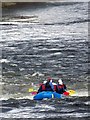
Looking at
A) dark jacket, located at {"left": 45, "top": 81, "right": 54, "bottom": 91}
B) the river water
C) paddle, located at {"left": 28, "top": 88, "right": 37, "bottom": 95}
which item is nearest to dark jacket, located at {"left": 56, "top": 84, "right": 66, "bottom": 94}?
dark jacket, located at {"left": 45, "top": 81, "right": 54, "bottom": 91}

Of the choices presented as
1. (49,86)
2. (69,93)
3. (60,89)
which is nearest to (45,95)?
(49,86)

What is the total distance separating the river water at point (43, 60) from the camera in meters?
15.6

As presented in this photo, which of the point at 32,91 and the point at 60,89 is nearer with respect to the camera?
the point at 60,89

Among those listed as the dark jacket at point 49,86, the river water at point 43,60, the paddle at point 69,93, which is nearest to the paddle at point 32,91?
the river water at point 43,60

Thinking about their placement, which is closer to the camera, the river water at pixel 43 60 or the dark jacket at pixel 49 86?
the river water at pixel 43 60

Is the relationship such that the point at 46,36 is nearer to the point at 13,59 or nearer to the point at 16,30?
the point at 16,30

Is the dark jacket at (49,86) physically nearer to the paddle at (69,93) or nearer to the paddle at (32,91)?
the paddle at (69,93)

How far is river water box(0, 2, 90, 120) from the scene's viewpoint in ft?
51.3

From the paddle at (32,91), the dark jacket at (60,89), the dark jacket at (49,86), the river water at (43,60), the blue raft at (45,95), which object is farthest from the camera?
the paddle at (32,91)

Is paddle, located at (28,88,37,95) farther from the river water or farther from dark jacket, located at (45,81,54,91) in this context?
dark jacket, located at (45,81,54,91)

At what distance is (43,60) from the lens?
23328mm

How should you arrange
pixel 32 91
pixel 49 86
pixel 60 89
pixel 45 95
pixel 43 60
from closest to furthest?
pixel 45 95 → pixel 49 86 → pixel 60 89 → pixel 32 91 → pixel 43 60

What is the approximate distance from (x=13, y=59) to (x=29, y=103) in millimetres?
7729

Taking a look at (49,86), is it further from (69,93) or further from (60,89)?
(69,93)
